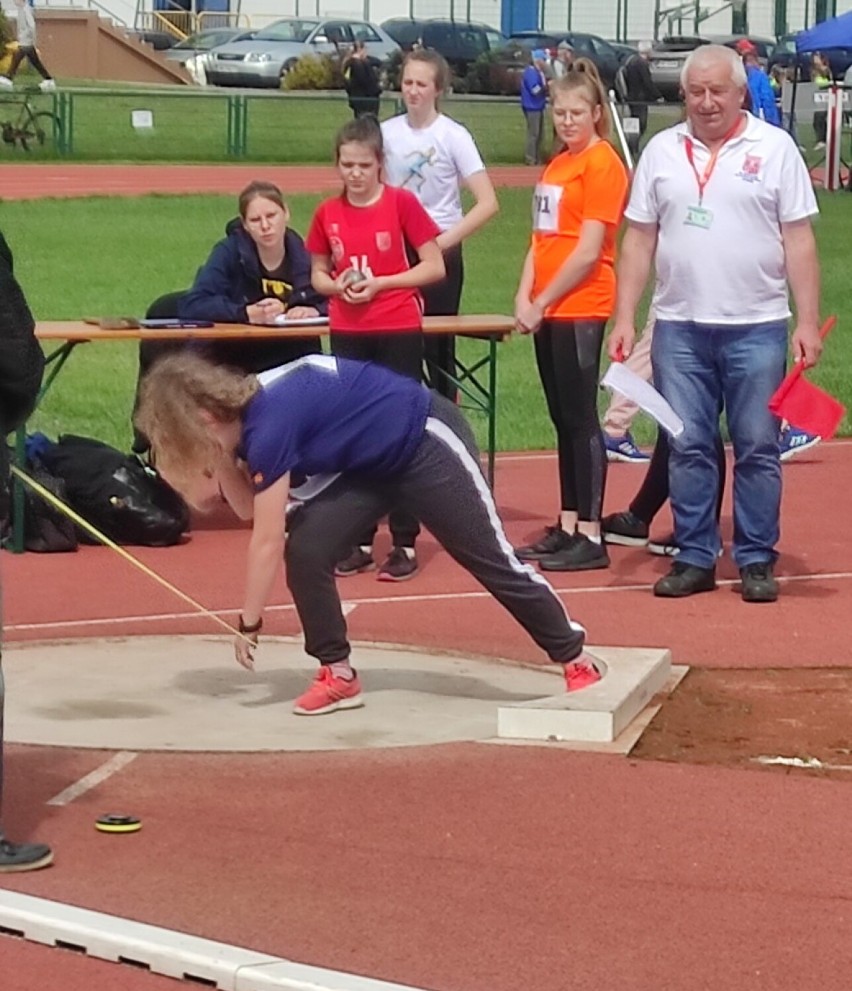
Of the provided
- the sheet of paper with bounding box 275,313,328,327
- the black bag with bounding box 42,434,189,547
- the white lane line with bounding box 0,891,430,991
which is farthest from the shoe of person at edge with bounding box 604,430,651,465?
the white lane line with bounding box 0,891,430,991

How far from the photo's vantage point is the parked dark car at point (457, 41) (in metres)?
52.9

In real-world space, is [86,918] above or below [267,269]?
below

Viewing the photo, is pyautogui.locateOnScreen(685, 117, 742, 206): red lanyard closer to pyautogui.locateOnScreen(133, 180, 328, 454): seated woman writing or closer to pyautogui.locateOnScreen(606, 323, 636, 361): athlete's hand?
pyautogui.locateOnScreen(606, 323, 636, 361): athlete's hand

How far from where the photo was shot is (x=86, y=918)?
17.2 feet

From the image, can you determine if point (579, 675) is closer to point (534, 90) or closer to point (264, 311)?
point (264, 311)

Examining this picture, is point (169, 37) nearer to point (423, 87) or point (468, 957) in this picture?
point (423, 87)

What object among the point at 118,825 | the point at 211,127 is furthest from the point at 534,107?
the point at 118,825

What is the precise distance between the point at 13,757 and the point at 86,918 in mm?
1655

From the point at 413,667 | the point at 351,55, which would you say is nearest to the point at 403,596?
the point at 413,667

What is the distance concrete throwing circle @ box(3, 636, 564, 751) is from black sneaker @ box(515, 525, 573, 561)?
1614 millimetres

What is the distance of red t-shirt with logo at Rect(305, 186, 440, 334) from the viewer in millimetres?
9156

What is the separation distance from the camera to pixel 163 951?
5012 mm

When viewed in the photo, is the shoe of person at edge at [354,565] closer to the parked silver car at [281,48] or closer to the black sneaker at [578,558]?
the black sneaker at [578,558]

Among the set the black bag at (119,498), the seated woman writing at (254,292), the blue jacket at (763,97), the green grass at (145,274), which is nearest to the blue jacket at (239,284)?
the seated woman writing at (254,292)
